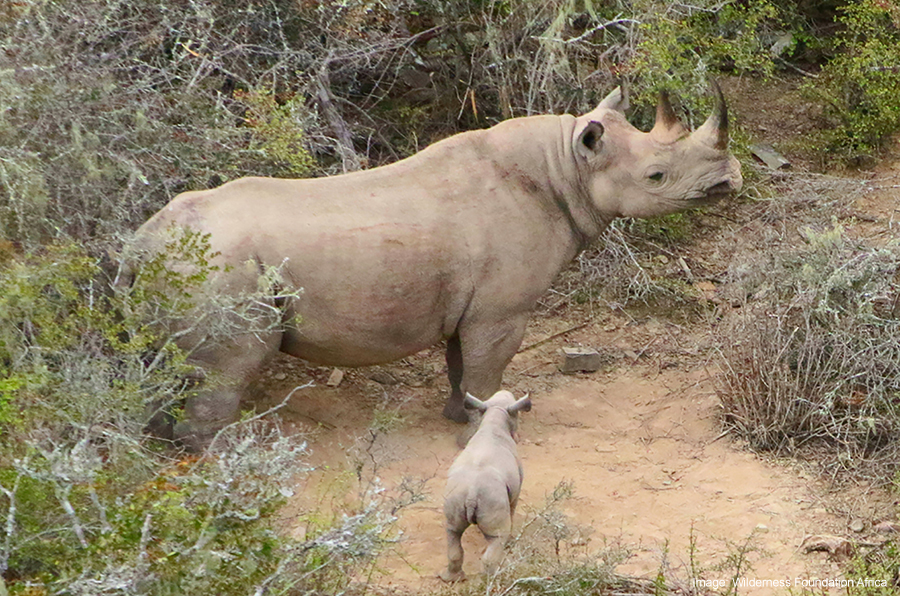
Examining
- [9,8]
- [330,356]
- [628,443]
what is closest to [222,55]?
[9,8]

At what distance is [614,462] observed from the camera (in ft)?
26.5

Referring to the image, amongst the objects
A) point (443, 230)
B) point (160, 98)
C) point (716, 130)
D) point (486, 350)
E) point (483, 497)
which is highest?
point (160, 98)

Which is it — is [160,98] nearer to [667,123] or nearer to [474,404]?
[474,404]

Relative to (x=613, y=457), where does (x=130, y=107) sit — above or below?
above

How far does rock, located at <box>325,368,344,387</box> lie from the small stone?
398 cm

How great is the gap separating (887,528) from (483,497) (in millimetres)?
2451

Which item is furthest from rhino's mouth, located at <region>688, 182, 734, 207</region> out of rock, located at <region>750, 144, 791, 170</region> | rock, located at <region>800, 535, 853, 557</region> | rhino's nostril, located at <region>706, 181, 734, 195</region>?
rock, located at <region>750, 144, 791, 170</region>

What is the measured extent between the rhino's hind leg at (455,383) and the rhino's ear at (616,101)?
1887 mm

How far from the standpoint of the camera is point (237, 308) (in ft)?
22.7

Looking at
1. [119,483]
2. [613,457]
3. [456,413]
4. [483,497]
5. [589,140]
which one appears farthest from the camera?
[456,413]

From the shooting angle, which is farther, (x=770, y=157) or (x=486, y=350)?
(x=770, y=157)

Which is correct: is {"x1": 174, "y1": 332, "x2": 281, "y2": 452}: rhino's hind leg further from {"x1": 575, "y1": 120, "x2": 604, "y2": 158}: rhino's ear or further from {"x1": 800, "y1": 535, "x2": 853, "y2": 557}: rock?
{"x1": 800, "y1": 535, "x2": 853, "y2": 557}: rock

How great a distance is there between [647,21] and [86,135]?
16.2 ft

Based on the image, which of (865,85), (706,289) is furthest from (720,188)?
(865,85)
